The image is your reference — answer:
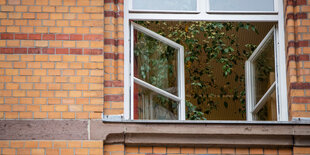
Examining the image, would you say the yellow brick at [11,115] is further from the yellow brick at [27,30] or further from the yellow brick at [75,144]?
the yellow brick at [27,30]

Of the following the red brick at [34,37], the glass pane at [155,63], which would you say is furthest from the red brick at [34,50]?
the glass pane at [155,63]

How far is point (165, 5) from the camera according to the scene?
6.50m

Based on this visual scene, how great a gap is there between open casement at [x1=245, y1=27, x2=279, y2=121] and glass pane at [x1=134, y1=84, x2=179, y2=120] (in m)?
1.12

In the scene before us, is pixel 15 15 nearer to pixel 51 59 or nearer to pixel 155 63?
pixel 51 59

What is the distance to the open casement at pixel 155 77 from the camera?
250 inches

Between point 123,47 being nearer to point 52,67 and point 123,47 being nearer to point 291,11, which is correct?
point 52,67

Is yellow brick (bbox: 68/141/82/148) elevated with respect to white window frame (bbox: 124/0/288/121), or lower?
lower

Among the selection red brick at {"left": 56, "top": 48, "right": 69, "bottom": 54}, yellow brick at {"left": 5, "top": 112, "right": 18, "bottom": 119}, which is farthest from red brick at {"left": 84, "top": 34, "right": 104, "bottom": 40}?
yellow brick at {"left": 5, "top": 112, "right": 18, "bottom": 119}

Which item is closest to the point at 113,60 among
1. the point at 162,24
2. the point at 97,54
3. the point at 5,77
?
the point at 97,54

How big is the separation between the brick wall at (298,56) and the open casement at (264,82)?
0.34 m

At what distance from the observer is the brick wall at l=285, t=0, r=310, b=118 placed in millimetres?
5953

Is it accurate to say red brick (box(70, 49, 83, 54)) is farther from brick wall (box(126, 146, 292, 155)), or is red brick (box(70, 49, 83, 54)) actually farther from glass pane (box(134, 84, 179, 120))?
brick wall (box(126, 146, 292, 155))

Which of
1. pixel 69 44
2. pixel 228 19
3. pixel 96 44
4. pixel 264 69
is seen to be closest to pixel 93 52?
pixel 96 44

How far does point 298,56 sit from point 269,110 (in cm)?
84
